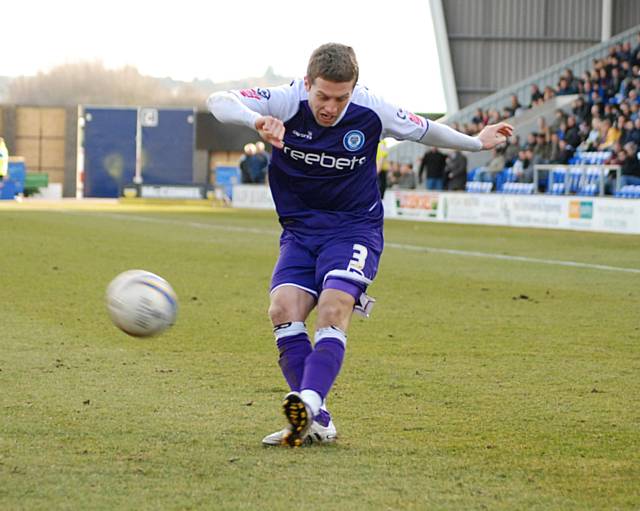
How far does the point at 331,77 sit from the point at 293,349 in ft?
4.17

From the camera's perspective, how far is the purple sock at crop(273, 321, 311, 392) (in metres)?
6.00

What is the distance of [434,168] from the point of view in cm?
3569

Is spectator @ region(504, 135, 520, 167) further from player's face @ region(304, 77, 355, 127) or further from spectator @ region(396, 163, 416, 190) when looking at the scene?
player's face @ region(304, 77, 355, 127)

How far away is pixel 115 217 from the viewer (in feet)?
107

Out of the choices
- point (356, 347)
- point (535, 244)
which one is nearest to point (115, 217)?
point (535, 244)

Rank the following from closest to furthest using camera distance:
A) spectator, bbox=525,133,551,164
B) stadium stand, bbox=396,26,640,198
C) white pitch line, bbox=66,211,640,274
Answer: white pitch line, bbox=66,211,640,274 → stadium stand, bbox=396,26,640,198 → spectator, bbox=525,133,551,164

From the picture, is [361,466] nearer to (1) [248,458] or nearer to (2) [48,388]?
(1) [248,458]

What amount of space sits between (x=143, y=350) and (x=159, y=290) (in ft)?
8.66

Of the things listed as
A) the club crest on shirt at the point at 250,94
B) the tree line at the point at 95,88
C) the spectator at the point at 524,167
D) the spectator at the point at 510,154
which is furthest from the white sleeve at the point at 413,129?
the tree line at the point at 95,88

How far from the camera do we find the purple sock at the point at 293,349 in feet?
19.7

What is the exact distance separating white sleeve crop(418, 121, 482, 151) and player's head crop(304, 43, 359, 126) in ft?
2.42

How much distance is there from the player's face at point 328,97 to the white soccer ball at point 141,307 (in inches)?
45.0

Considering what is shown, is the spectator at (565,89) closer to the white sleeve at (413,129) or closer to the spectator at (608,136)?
the spectator at (608,136)

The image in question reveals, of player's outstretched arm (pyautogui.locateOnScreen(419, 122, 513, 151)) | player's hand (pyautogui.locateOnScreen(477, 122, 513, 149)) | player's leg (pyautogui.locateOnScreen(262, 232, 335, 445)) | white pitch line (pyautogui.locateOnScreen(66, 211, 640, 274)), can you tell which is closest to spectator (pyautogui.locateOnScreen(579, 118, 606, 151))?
white pitch line (pyautogui.locateOnScreen(66, 211, 640, 274))
